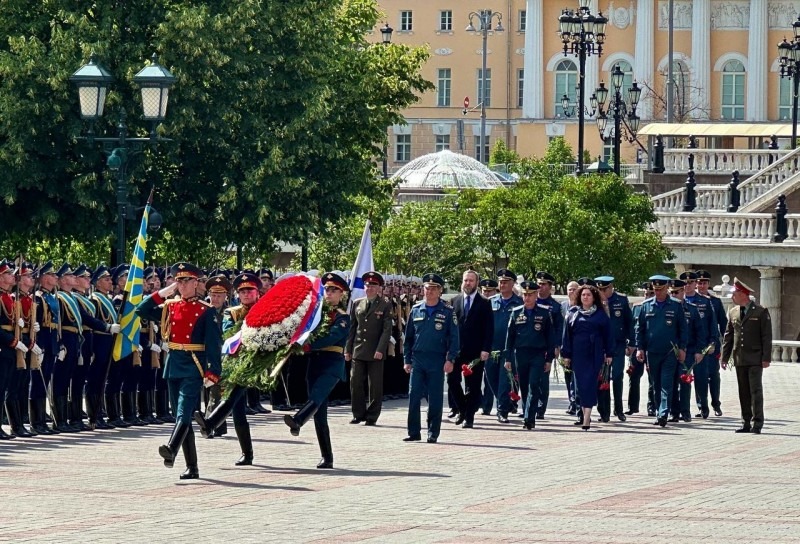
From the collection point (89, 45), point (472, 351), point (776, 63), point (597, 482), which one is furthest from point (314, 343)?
point (776, 63)

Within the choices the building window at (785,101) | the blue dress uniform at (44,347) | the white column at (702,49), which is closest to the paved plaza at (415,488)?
the blue dress uniform at (44,347)

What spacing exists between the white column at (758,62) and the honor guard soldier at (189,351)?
89326 millimetres

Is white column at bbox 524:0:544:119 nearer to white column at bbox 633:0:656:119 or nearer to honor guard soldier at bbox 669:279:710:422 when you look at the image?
white column at bbox 633:0:656:119

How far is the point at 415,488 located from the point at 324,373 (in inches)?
80.0

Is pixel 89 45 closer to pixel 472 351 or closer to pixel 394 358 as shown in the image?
pixel 394 358

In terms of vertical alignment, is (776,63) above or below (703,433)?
above

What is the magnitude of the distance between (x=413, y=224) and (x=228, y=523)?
1379 inches

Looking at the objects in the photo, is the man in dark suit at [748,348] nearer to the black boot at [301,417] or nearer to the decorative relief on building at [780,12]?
the black boot at [301,417]

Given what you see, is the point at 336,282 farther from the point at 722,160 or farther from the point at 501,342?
the point at 722,160

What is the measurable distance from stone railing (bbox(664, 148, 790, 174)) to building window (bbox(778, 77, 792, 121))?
44594mm

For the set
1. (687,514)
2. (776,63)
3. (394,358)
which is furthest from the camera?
(776,63)

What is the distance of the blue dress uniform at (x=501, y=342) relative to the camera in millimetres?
26562

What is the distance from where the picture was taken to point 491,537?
Result: 14891 millimetres

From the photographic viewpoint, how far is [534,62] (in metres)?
110
